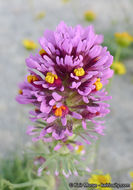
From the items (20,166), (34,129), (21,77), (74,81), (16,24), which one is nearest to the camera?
(74,81)

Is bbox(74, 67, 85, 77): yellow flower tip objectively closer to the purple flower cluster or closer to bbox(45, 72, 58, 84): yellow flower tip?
the purple flower cluster

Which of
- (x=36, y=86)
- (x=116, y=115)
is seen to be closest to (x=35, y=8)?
(x=116, y=115)

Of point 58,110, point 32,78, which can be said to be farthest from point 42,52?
point 58,110

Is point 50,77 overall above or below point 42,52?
below

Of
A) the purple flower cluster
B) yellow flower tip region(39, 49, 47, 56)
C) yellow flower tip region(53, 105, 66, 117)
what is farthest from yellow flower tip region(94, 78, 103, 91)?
yellow flower tip region(39, 49, 47, 56)

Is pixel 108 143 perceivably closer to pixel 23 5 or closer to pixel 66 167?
pixel 66 167

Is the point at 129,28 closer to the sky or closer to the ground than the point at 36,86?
closer to the sky

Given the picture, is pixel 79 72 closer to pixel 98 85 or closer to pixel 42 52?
pixel 98 85

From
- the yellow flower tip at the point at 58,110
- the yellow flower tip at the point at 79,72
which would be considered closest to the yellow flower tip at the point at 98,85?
the yellow flower tip at the point at 79,72
